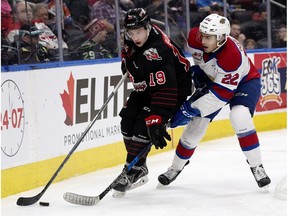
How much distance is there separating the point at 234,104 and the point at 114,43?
208 centimetres

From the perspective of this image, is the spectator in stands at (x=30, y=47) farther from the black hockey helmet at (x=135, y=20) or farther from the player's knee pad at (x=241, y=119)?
the player's knee pad at (x=241, y=119)

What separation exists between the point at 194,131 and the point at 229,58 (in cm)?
61

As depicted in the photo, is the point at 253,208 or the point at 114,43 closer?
the point at 253,208

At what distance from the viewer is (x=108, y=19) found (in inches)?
262

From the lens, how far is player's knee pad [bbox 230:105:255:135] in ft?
15.6

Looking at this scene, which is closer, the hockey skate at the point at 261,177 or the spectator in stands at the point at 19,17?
the hockey skate at the point at 261,177

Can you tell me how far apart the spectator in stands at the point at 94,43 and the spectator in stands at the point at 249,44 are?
2.26m

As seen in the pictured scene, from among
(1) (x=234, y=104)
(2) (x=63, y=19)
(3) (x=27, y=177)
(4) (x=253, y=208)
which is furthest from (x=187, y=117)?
(2) (x=63, y=19)

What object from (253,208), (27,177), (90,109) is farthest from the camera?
(90,109)

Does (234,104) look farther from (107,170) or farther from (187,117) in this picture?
(107,170)

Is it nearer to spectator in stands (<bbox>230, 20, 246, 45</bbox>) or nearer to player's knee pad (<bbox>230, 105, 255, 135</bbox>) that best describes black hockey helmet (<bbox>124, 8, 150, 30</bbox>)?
player's knee pad (<bbox>230, 105, 255, 135</bbox>)

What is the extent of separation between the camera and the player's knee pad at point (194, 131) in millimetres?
5004

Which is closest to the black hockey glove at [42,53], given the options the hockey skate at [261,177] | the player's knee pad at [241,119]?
A: the player's knee pad at [241,119]

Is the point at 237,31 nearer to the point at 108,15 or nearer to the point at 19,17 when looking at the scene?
the point at 108,15
